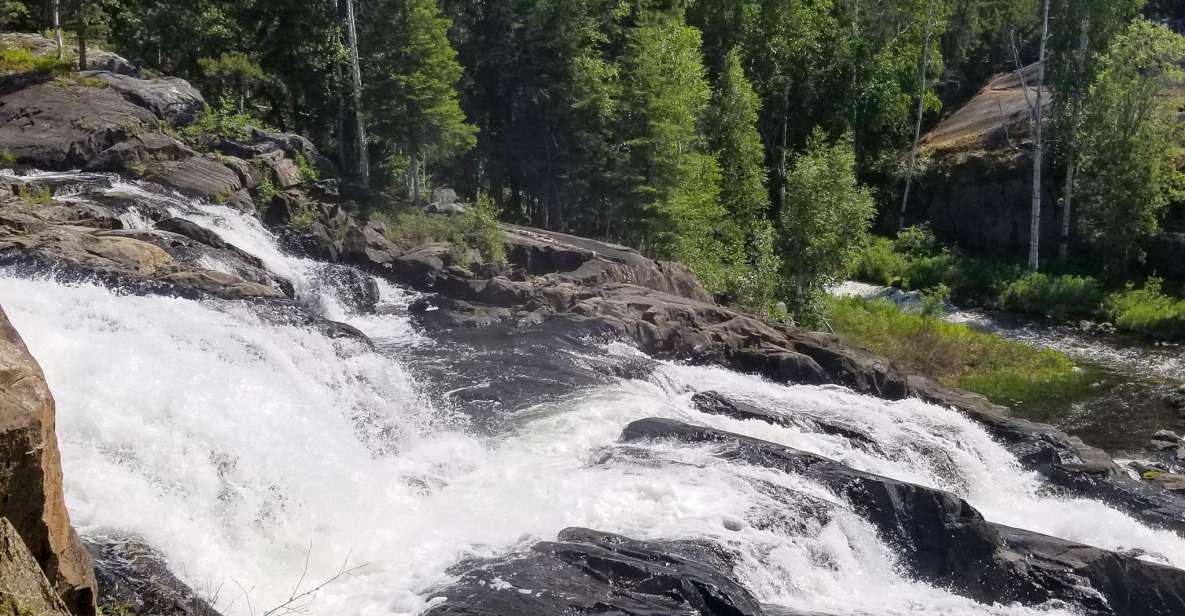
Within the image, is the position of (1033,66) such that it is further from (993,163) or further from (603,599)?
(603,599)

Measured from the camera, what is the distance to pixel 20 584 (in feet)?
19.0

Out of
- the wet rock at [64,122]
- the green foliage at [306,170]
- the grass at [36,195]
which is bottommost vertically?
the grass at [36,195]

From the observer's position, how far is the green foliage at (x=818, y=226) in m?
32.8

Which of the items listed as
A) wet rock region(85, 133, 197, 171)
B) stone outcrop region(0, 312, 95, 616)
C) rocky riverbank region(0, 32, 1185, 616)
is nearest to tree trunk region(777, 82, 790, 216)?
rocky riverbank region(0, 32, 1185, 616)

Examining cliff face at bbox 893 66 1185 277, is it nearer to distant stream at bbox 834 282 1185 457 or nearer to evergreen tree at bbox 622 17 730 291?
distant stream at bbox 834 282 1185 457

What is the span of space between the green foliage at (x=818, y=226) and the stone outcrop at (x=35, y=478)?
2739 centimetres

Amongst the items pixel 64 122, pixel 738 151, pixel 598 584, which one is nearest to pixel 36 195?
pixel 64 122

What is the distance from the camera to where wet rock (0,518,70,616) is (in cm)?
563

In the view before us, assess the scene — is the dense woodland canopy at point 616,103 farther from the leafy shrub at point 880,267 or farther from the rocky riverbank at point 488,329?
the leafy shrub at point 880,267

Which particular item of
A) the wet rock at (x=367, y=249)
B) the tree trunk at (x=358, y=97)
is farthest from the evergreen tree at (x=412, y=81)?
the wet rock at (x=367, y=249)

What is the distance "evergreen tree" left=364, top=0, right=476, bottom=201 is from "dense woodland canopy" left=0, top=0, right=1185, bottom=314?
75 millimetres

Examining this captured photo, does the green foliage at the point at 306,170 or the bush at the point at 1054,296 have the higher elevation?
the green foliage at the point at 306,170

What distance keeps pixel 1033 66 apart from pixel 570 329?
3690 cm

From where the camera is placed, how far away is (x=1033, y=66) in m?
50.9
